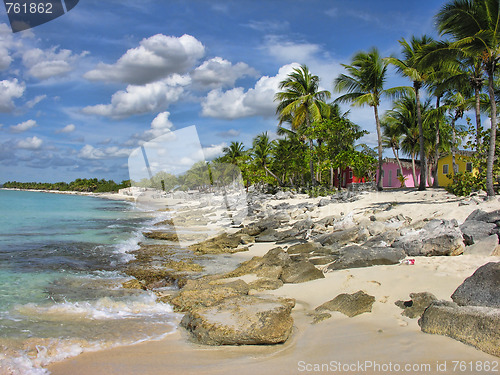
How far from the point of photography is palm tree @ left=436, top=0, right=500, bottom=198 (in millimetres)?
11867

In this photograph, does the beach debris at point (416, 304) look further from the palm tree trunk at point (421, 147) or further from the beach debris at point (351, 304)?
the palm tree trunk at point (421, 147)

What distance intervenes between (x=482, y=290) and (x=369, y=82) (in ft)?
68.2

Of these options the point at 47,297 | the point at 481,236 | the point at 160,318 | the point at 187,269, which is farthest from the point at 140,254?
the point at 481,236

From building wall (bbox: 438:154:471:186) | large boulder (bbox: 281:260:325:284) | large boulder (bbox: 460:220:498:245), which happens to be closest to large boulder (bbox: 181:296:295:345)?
large boulder (bbox: 281:260:325:284)

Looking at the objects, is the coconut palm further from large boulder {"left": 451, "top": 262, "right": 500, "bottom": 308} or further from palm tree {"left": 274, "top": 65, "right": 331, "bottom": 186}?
large boulder {"left": 451, "top": 262, "right": 500, "bottom": 308}

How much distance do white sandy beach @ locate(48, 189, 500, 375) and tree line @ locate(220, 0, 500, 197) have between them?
365 inches

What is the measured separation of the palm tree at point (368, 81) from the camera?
73.2ft

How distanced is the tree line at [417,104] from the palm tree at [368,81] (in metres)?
0.06

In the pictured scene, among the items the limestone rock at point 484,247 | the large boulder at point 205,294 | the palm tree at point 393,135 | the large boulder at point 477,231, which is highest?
the palm tree at point 393,135

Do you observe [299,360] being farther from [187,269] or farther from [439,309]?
[187,269]

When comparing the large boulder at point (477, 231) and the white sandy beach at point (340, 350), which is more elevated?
the large boulder at point (477, 231)

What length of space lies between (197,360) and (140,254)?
8574 mm

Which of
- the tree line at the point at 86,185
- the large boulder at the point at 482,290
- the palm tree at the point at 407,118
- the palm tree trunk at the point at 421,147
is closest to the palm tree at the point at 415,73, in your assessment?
the palm tree trunk at the point at 421,147

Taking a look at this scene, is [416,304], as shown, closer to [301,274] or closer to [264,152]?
[301,274]
